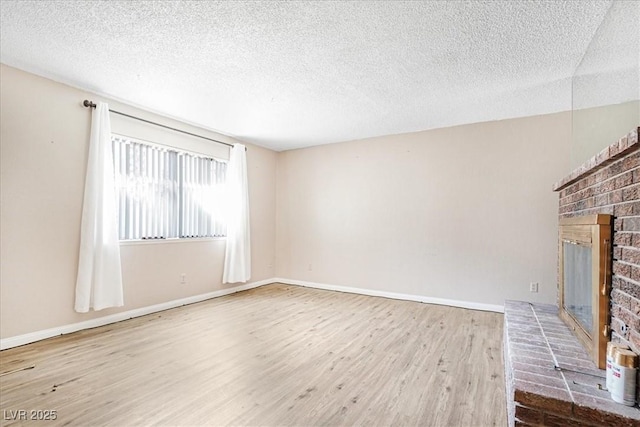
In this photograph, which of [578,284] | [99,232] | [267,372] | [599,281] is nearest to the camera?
[599,281]

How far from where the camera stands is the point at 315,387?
214 centimetres

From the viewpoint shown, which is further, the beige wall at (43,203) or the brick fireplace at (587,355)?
the beige wall at (43,203)

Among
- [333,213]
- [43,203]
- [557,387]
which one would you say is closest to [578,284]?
[557,387]

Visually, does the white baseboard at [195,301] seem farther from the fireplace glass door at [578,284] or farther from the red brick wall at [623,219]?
the red brick wall at [623,219]

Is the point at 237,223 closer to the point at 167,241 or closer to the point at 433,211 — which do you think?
the point at 167,241

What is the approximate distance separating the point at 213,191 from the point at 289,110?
5.86 ft

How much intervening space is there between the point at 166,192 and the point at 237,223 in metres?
1.15

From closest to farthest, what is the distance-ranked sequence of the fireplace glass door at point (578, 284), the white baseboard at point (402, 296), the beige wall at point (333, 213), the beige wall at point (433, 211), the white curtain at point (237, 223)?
the fireplace glass door at point (578, 284) < the beige wall at point (333, 213) < the beige wall at point (433, 211) < the white baseboard at point (402, 296) < the white curtain at point (237, 223)

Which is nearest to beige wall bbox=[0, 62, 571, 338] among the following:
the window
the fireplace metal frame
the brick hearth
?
the window

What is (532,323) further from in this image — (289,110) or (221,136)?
(221,136)

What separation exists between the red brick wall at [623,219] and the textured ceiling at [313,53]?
1061mm

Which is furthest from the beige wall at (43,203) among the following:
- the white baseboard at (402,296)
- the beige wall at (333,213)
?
the white baseboard at (402,296)

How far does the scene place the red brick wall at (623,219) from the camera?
138 centimetres

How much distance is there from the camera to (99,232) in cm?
323
